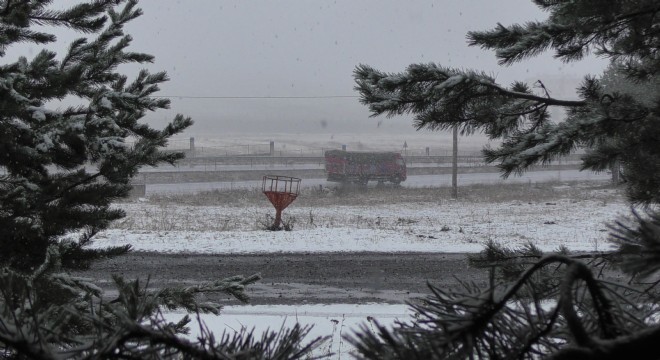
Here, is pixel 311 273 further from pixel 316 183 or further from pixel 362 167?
pixel 316 183

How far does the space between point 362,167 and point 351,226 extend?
15.7 metres

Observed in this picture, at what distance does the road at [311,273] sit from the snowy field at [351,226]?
59cm

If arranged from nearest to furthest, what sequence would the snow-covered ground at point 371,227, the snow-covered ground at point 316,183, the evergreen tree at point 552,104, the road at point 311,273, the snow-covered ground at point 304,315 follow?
the evergreen tree at point 552,104 < the snow-covered ground at point 304,315 < the road at point 311,273 < the snow-covered ground at point 371,227 < the snow-covered ground at point 316,183

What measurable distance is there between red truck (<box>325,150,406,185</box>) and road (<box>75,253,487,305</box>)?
65.2 feet

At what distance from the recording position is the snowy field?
7680 millimetres

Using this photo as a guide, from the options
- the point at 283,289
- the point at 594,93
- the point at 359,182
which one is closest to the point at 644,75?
the point at 594,93

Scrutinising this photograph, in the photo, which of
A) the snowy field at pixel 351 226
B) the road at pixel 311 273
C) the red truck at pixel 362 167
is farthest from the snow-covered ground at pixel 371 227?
the red truck at pixel 362 167

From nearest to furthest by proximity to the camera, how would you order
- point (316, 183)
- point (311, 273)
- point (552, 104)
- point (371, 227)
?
point (552, 104) → point (311, 273) → point (371, 227) → point (316, 183)

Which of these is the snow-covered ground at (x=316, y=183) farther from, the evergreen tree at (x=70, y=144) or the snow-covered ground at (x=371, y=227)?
the evergreen tree at (x=70, y=144)

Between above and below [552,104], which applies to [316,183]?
below

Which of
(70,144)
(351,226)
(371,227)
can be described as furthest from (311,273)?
(70,144)

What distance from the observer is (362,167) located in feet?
106

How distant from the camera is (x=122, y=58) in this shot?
4.04 m

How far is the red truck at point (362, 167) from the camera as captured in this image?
32062mm
